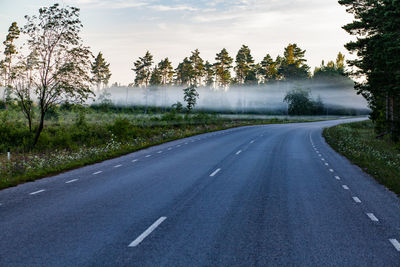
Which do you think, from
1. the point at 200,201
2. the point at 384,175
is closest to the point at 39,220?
the point at 200,201

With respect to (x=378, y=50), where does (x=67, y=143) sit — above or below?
below

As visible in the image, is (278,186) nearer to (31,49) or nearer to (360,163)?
(360,163)

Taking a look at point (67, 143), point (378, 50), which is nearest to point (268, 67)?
point (378, 50)

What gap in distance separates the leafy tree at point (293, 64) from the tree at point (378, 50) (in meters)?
64.6

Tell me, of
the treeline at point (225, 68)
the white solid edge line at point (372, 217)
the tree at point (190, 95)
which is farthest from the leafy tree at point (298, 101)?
the white solid edge line at point (372, 217)

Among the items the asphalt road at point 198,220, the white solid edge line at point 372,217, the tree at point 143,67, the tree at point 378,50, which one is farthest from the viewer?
the tree at point 143,67

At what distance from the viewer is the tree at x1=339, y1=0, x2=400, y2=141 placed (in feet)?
69.4

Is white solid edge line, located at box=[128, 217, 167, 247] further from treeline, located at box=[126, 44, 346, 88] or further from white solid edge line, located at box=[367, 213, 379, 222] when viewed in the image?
treeline, located at box=[126, 44, 346, 88]

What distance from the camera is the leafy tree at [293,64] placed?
9812 cm

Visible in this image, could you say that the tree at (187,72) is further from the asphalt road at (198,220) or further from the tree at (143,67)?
the asphalt road at (198,220)

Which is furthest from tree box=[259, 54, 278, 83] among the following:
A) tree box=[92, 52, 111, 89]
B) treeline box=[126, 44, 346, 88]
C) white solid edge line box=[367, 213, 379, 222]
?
white solid edge line box=[367, 213, 379, 222]

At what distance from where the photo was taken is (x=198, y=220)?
22.1 feet

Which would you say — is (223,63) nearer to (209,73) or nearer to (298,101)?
(209,73)

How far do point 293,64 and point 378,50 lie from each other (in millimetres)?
75986
